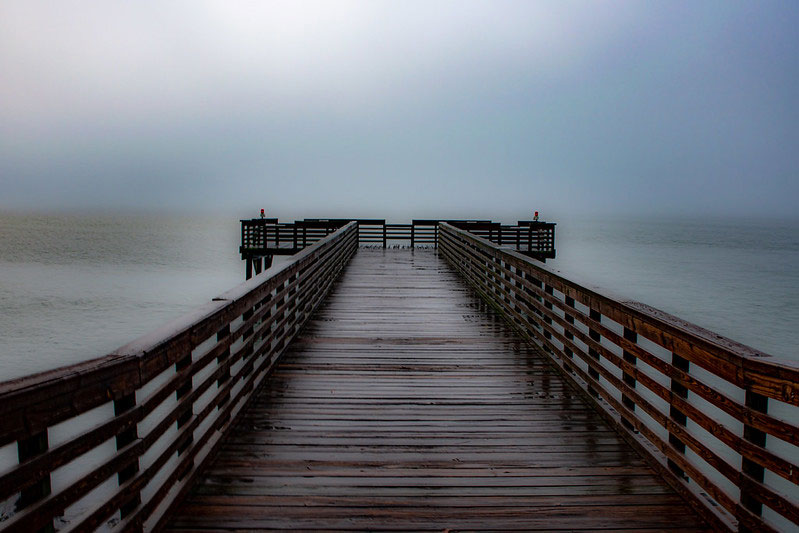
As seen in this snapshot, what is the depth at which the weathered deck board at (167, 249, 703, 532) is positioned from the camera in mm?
2648

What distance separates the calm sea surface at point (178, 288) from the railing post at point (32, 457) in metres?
3.86

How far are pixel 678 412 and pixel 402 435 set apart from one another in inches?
64.5

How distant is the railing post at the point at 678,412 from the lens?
2.90 metres

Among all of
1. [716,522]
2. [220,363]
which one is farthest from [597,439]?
[220,363]

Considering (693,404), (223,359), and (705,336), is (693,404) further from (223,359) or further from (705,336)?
(223,359)

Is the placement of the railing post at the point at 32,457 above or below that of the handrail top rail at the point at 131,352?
below

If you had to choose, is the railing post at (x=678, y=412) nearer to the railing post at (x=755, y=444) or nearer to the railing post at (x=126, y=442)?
the railing post at (x=755, y=444)

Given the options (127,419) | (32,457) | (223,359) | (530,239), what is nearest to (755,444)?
(127,419)

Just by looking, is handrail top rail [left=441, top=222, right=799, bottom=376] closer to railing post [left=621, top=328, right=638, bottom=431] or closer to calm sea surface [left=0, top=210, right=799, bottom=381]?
railing post [left=621, top=328, right=638, bottom=431]

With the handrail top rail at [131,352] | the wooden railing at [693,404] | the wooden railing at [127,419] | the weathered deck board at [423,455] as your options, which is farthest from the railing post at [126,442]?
the wooden railing at [693,404]

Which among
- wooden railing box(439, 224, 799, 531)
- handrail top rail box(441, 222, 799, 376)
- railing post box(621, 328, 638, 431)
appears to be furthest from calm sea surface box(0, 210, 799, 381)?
railing post box(621, 328, 638, 431)

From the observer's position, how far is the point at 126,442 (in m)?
2.22

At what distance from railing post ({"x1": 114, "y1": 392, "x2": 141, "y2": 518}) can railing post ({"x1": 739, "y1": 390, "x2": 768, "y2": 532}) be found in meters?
2.50

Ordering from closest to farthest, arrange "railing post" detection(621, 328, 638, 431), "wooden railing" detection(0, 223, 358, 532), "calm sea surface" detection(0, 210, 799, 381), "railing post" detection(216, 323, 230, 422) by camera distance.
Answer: "wooden railing" detection(0, 223, 358, 532), "railing post" detection(216, 323, 230, 422), "railing post" detection(621, 328, 638, 431), "calm sea surface" detection(0, 210, 799, 381)
